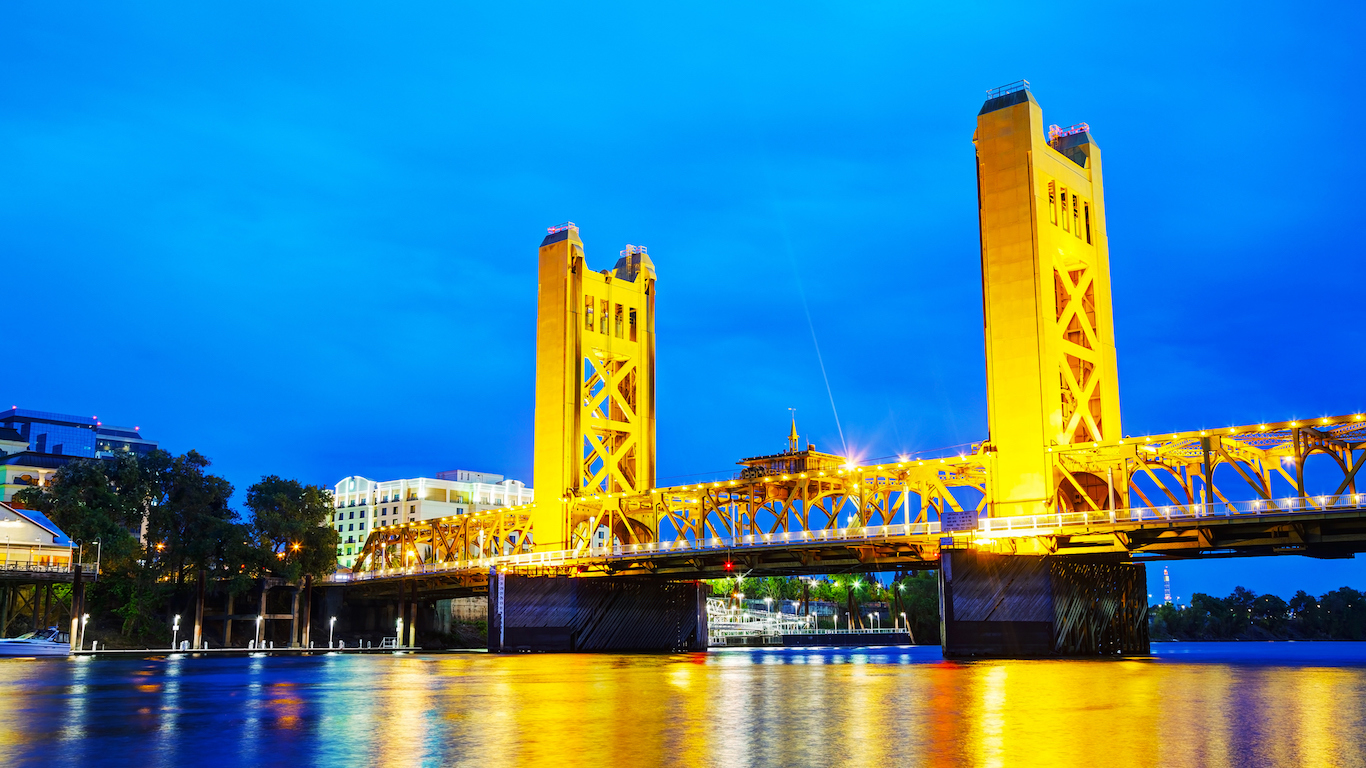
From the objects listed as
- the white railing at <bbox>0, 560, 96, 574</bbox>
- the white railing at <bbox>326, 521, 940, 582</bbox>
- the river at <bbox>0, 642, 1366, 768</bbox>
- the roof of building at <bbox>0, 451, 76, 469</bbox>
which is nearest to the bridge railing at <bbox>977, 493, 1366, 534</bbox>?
the white railing at <bbox>326, 521, 940, 582</bbox>

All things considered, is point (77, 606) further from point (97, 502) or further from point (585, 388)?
point (585, 388)

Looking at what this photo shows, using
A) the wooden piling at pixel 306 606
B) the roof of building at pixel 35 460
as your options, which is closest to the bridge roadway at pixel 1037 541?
the wooden piling at pixel 306 606

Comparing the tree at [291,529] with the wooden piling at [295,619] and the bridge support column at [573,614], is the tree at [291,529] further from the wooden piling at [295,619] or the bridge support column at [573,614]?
the bridge support column at [573,614]

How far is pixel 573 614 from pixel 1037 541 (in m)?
41.4

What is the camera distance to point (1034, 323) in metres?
68.1

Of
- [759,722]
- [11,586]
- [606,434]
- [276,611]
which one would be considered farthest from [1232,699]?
[276,611]

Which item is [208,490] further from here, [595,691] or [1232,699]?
[1232,699]

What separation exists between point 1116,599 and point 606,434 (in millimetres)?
49916

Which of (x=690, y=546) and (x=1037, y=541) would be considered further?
(x=690, y=546)

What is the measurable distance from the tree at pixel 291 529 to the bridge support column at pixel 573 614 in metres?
29.4

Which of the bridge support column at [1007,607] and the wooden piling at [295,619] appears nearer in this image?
the bridge support column at [1007,607]

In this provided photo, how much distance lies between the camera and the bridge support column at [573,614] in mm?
91500

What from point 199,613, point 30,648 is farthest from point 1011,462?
point 199,613

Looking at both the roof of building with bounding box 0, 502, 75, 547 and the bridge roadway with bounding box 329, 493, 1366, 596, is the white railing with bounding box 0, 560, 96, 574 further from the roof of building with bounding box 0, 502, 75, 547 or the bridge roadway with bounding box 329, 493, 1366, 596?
the bridge roadway with bounding box 329, 493, 1366, 596
